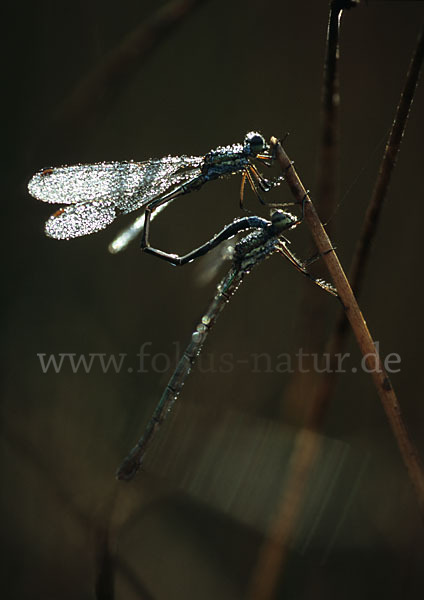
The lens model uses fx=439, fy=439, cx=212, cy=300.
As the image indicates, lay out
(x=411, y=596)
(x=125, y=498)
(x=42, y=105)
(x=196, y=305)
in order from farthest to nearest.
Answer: (x=196, y=305), (x=42, y=105), (x=125, y=498), (x=411, y=596)

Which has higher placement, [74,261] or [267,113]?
[267,113]

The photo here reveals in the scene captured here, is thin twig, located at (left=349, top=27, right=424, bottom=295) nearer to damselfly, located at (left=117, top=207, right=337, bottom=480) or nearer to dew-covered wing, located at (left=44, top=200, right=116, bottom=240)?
damselfly, located at (left=117, top=207, right=337, bottom=480)

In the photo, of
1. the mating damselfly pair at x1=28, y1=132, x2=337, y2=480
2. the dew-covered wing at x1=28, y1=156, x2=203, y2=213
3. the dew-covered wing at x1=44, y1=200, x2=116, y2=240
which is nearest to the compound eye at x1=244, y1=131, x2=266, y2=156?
the mating damselfly pair at x1=28, y1=132, x2=337, y2=480

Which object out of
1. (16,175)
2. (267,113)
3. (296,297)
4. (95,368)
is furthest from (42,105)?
→ (296,297)

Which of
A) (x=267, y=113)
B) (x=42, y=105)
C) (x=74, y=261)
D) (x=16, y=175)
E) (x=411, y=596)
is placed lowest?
(x=411, y=596)

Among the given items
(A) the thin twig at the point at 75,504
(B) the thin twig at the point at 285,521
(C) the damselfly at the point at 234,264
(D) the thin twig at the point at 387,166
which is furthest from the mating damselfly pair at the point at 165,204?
(B) the thin twig at the point at 285,521

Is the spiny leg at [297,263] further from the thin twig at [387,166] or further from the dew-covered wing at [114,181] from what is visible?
the dew-covered wing at [114,181]

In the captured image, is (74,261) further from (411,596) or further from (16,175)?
(411,596)
